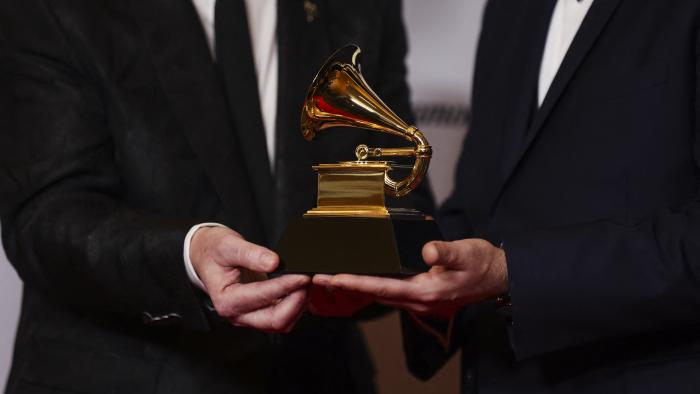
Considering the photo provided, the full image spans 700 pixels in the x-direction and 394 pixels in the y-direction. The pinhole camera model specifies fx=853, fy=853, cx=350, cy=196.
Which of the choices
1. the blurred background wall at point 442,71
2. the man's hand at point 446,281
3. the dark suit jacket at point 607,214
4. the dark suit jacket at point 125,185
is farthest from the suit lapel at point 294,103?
the blurred background wall at point 442,71

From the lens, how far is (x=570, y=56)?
51.7 inches

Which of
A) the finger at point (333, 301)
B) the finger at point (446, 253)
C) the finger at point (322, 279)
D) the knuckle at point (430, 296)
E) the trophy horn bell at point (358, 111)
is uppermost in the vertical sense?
the trophy horn bell at point (358, 111)

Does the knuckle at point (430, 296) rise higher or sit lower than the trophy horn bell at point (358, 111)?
lower

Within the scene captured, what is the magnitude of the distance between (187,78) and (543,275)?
75 centimetres

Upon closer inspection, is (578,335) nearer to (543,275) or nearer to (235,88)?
(543,275)

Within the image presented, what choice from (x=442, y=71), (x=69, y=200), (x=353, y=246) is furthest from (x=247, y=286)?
(x=442, y=71)

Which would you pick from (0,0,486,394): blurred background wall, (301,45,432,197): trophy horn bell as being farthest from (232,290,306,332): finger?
(0,0,486,394): blurred background wall

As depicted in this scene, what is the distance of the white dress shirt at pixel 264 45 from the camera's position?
1650 millimetres

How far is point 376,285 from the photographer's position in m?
1.12

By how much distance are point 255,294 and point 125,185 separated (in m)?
0.51

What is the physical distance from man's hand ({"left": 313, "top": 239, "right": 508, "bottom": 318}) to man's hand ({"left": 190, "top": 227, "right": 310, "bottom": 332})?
0.05 meters

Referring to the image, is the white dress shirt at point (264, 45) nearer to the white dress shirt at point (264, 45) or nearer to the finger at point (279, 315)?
the white dress shirt at point (264, 45)

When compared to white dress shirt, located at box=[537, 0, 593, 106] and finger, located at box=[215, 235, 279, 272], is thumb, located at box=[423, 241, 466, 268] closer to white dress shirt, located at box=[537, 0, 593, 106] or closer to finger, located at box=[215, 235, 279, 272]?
finger, located at box=[215, 235, 279, 272]

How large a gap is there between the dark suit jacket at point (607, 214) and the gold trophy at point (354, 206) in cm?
16
